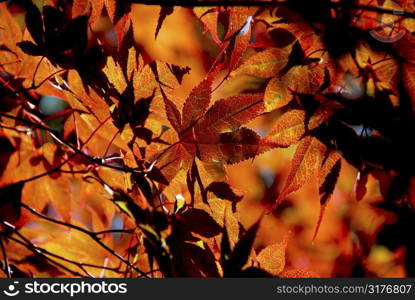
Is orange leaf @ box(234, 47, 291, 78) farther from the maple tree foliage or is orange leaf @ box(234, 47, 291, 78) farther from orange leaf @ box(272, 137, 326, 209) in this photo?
orange leaf @ box(272, 137, 326, 209)

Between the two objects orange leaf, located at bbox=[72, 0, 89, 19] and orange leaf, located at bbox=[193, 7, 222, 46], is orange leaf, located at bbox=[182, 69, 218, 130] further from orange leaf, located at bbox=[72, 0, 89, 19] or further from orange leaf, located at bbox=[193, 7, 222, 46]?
orange leaf, located at bbox=[72, 0, 89, 19]

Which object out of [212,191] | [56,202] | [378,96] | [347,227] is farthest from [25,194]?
[347,227]

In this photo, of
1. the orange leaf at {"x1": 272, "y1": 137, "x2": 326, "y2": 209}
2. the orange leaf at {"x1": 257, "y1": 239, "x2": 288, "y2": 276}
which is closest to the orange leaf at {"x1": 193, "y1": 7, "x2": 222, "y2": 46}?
the orange leaf at {"x1": 272, "y1": 137, "x2": 326, "y2": 209}

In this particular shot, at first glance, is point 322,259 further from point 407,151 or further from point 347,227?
point 407,151

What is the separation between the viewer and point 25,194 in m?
0.94

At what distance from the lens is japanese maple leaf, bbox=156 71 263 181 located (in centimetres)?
60

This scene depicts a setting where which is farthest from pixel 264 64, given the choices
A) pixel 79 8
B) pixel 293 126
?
pixel 79 8

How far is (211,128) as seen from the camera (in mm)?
625

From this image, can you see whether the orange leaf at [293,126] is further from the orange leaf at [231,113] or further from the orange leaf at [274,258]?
the orange leaf at [274,258]

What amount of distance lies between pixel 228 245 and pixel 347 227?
760 mm

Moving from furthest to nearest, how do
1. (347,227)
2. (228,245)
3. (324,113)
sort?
(347,227)
(324,113)
(228,245)

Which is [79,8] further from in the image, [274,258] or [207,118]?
[274,258]

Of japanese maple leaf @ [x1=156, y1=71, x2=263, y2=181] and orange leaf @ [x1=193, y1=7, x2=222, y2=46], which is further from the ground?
orange leaf @ [x1=193, y1=7, x2=222, y2=46]

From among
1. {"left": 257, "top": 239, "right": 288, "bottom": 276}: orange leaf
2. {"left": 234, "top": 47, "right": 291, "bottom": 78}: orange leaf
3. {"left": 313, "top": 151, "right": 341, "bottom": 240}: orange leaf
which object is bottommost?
{"left": 257, "top": 239, "right": 288, "bottom": 276}: orange leaf
